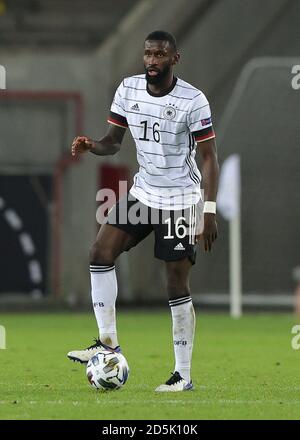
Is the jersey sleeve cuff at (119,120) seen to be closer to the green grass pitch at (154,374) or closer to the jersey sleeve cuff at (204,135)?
the jersey sleeve cuff at (204,135)

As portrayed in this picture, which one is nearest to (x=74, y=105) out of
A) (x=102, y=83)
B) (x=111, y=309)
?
(x=102, y=83)

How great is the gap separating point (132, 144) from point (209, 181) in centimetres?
1317

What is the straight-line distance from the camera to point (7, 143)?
2097 cm

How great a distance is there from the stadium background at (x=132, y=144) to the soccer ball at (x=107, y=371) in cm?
1226

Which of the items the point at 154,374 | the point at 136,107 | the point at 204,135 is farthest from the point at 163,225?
the point at 154,374

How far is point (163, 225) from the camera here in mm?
8141

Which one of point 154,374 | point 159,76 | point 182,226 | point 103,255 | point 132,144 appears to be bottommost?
point 154,374

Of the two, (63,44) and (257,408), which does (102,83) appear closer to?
(63,44)

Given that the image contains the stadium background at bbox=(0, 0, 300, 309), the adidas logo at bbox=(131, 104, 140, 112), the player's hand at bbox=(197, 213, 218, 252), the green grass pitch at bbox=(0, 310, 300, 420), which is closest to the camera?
the green grass pitch at bbox=(0, 310, 300, 420)

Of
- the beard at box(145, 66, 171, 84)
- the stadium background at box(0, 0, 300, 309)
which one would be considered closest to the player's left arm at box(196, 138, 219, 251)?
the beard at box(145, 66, 171, 84)

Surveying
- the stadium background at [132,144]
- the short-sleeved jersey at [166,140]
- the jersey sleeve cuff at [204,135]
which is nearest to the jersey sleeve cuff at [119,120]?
the short-sleeved jersey at [166,140]

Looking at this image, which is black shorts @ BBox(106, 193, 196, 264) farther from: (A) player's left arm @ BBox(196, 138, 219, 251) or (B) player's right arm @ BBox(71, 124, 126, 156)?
(B) player's right arm @ BBox(71, 124, 126, 156)

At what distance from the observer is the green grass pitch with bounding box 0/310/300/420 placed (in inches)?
275

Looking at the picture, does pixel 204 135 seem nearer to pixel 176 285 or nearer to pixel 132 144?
pixel 176 285
